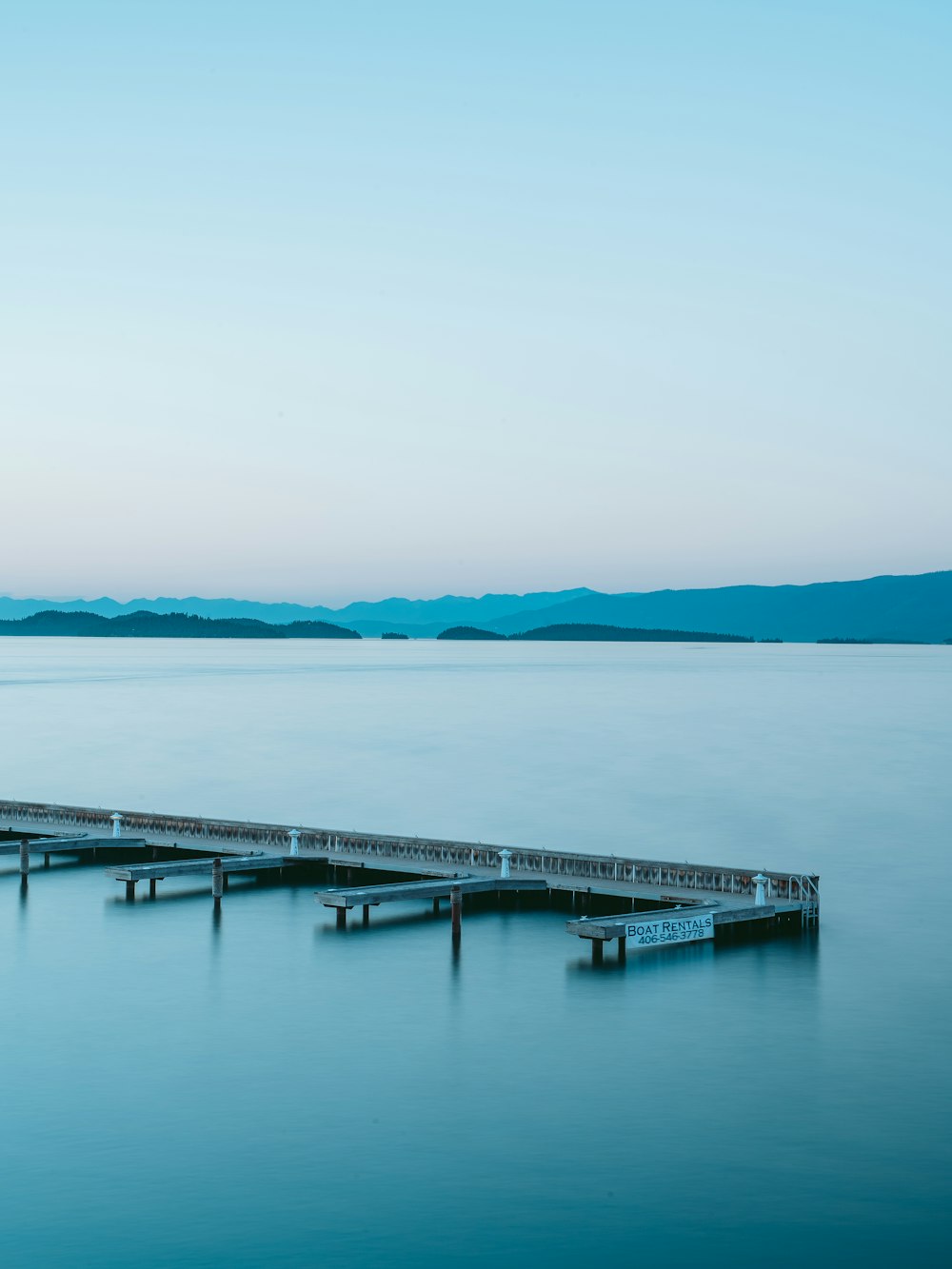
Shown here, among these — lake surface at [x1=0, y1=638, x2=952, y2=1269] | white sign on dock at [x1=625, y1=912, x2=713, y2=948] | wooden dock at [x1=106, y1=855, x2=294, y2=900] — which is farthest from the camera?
wooden dock at [x1=106, y1=855, x2=294, y2=900]

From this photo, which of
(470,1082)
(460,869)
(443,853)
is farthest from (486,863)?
(470,1082)

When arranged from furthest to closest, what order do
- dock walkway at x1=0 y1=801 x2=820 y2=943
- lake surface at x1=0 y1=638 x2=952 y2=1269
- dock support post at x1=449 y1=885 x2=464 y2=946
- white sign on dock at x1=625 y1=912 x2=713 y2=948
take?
1. dock walkway at x1=0 y1=801 x2=820 y2=943
2. dock support post at x1=449 y1=885 x2=464 y2=946
3. white sign on dock at x1=625 y1=912 x2=713 y2=948
4. lake surface at x1=0 y1=638 x2=952 y2=1269

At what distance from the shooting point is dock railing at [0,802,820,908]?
138 feet

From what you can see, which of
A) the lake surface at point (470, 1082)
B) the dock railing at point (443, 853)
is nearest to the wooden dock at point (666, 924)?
the lake surface at point (470, 1082)

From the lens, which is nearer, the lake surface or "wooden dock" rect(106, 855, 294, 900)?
the lake surface

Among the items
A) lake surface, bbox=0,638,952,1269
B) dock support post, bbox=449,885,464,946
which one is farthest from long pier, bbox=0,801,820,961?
lake surface, bbox=0,638,952,1269

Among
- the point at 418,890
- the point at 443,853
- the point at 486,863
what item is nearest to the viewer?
the point at 418,890

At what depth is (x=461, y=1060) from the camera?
3019 centimetres

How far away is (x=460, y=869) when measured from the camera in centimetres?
4544

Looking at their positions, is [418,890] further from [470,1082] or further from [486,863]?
[470,1082]

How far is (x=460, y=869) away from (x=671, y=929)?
31.4ft

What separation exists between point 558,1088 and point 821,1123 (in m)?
5.11

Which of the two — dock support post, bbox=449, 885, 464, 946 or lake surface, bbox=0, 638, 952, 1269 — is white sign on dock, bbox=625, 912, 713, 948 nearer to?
lake surface, bbox=0, 638, 952, 1269

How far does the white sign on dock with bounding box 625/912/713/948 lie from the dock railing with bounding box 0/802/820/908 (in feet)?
9.98
